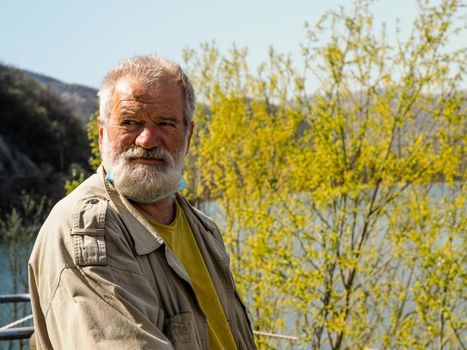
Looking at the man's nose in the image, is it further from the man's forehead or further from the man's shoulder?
the man's shoulder

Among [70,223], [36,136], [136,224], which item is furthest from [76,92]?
[70,223]

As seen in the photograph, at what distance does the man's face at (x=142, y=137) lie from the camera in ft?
6.64

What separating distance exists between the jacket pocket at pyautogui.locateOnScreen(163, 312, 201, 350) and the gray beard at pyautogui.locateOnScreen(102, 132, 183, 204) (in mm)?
378

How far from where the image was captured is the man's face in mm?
2023

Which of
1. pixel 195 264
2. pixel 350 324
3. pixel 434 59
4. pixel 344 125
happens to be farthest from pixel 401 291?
pixel 195 264

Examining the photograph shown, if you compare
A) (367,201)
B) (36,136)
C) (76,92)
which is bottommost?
(367,201)

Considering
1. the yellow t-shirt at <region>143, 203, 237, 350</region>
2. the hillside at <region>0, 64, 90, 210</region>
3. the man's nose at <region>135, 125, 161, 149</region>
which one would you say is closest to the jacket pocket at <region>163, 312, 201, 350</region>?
the yellow t-shirt at <region>143, 203, 237, 350</region>

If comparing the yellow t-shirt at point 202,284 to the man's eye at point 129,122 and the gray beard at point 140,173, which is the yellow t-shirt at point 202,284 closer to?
the gray beard at point 140,173

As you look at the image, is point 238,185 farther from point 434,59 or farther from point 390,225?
point 434,59

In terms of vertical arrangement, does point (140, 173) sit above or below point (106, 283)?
above

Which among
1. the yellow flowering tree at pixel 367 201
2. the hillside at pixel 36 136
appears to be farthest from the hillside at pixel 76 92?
the yellow flowering tree at pixel 367 201

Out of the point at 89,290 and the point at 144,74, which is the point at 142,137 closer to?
the point at 144,74

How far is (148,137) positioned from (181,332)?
0.56m

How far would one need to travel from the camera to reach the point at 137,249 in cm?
184
